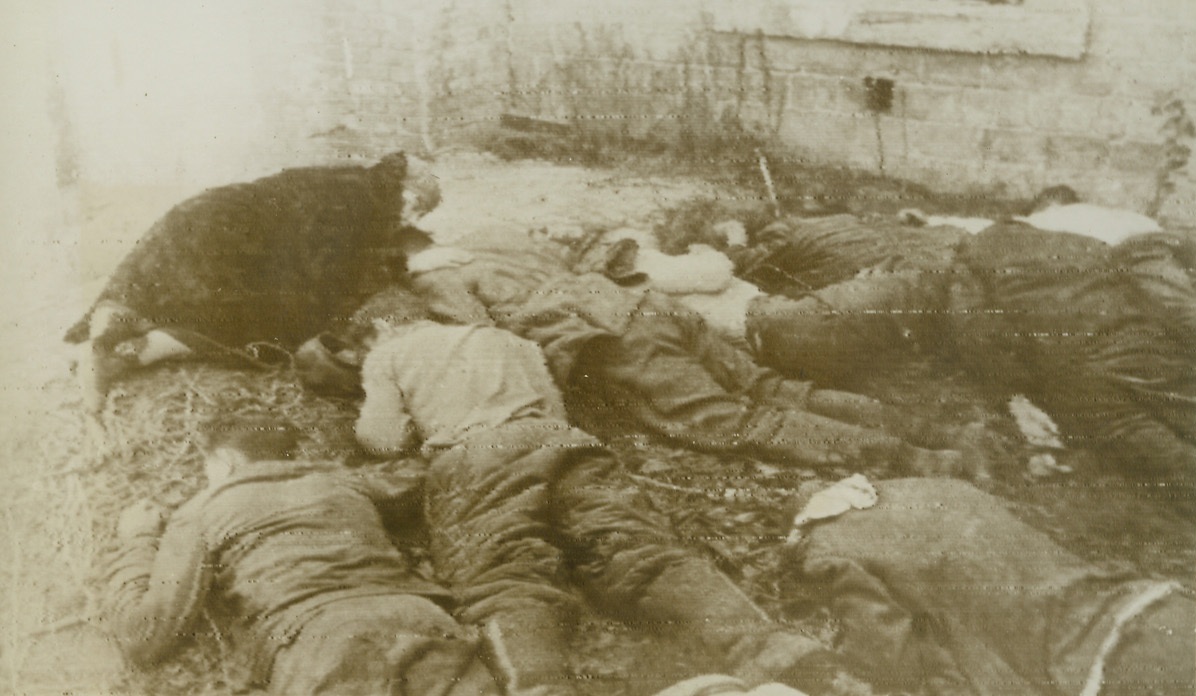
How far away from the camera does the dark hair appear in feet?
12.5

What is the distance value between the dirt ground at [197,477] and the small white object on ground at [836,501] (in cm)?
5

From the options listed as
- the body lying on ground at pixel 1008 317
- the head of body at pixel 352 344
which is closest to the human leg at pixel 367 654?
the head of body at pixel 352 344

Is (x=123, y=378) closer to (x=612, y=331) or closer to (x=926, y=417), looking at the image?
(x=612, y=331)

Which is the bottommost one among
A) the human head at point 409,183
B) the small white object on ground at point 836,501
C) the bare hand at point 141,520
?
the small white object on ground at point 836,501

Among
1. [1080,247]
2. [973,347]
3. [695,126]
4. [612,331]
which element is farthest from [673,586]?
[1080,247]

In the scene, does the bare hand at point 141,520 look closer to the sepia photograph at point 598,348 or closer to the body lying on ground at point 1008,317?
the sepia photograph at point 598,348

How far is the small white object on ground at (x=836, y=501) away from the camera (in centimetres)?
387

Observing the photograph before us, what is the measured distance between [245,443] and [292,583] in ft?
1.72

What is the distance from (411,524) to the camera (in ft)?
12.4

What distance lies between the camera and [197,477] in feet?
12.4

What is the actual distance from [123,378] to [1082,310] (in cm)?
353

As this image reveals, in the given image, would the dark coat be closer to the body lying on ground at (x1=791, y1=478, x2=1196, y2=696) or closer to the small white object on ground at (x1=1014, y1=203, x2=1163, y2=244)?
the body lying on ground at (x1=791, y1=478, x2=1196, y2=696)

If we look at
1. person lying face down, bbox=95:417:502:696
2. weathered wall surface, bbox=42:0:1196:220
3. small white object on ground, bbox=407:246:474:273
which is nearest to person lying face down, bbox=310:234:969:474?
small white object on ground, bbox=407:246:474:273

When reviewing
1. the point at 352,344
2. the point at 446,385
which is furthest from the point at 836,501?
the point at 352,344
